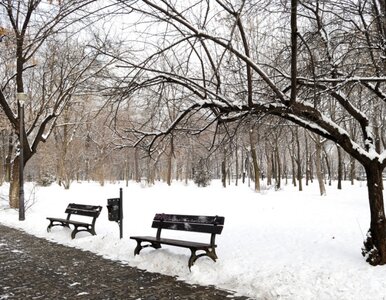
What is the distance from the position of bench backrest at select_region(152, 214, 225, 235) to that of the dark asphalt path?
1072 mm

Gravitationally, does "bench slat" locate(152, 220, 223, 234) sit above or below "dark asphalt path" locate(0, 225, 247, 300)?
above

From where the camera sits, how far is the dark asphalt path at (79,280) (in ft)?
19.4

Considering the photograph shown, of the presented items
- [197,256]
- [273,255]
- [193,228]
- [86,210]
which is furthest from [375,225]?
→ [86,210]

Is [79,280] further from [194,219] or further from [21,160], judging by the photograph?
[21,160]

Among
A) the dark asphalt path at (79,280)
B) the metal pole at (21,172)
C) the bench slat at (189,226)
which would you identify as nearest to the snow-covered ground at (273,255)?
the dark asphalt path at (79,280)

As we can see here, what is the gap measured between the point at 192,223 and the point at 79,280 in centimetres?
228

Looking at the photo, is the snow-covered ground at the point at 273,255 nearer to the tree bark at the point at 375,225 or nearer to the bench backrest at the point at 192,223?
the tree bark at the point at 375,225

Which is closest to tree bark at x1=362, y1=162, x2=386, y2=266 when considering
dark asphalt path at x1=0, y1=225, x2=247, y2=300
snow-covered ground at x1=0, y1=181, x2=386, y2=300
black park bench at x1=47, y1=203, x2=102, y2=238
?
snow-covered ground at x1=0, y1=181, x2=386, y2=300

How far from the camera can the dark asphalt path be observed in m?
5.93

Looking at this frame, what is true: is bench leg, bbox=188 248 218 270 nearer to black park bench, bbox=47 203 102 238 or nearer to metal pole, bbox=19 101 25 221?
black park bench, bbox=47 203 102 238

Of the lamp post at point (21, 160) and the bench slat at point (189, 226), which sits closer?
the bench slat at point (189, 226)

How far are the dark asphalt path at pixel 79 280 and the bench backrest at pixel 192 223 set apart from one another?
1072 millimetres

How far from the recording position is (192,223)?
24.9 ft

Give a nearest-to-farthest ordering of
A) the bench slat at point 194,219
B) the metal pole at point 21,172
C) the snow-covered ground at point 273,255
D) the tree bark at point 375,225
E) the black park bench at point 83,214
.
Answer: the snow-covered ground at point 273,255 → the tree bark at point 375,225 → the bench slat at point 194,219 → the black park bench at point 83,214 → the metal pole at point 21,172
